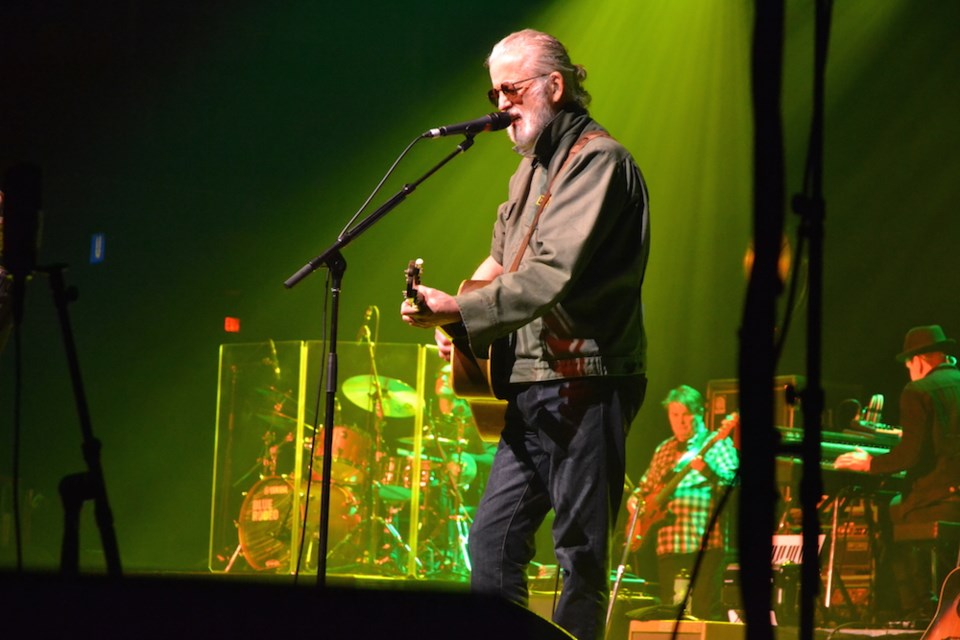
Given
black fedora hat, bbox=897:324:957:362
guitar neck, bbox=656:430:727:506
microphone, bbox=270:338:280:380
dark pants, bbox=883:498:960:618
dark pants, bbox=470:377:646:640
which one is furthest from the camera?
microphone, bbox=270:338:280:380

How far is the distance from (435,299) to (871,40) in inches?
226

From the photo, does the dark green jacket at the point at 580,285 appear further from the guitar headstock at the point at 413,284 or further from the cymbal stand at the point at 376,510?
the cymbal stand at the point at 376,510

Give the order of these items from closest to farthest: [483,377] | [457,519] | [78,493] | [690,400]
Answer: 1. [78,493]
2. [483,377]
3. [457,519]
4. [690,400]

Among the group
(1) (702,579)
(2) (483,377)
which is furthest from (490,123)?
(1) (702,579)

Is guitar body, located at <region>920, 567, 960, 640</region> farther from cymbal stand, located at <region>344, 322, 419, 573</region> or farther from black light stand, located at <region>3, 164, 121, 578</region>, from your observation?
black light stand, located at <region>3, 164, 121, 578</region>

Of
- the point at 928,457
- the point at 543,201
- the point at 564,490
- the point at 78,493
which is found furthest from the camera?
the point at 928,457

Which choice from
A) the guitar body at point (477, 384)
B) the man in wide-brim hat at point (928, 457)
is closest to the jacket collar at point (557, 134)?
the guitar body at point (477, 384)

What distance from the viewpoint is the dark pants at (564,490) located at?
272 cm

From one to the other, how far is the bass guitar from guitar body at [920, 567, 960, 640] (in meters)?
2.40

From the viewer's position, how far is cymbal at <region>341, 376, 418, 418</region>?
7.07 meters

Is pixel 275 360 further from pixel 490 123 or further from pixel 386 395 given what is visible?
pixel 490 123

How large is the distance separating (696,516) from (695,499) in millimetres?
114

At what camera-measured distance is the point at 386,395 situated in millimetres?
7090

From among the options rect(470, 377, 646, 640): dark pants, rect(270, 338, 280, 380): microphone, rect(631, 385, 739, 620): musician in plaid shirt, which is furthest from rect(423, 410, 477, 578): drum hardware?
→ rect(470, 377, 646, 640): dark pants
